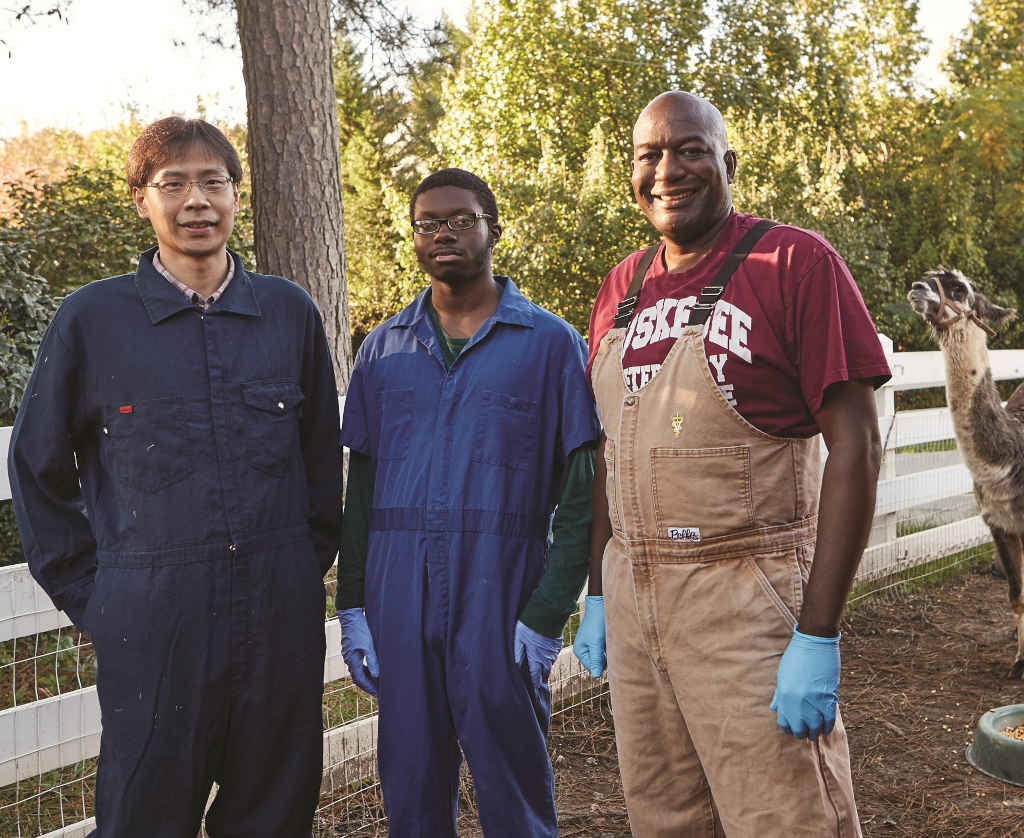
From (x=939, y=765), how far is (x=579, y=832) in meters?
1.76

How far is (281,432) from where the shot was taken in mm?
2490

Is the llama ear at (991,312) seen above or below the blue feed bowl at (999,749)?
above

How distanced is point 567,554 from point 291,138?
393cm

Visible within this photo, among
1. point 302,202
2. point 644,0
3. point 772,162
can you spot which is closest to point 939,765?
point 302,202

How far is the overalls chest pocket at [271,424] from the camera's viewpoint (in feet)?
8.01

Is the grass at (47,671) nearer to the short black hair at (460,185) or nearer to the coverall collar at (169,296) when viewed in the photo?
the coverall collar at (169,296)

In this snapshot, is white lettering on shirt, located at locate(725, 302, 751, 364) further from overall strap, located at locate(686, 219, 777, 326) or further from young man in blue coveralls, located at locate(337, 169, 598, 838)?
young man in blue coveralls, located at locate(337, 169, 598, 838)

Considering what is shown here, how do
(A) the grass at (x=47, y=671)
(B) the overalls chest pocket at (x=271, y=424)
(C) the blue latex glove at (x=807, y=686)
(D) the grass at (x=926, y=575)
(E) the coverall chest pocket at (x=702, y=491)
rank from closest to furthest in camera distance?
(C) the blue latex glove at (x=807, y=686) → (E) the coverall chest pocket at (x=702, y=491) → (B) the overalls chest pocket at (x=271, y=424) → (A) the grass at (x=47, y=671) → (D) the grass at (x=926, y=575)

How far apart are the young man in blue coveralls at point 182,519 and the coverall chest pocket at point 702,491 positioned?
97 centimetres

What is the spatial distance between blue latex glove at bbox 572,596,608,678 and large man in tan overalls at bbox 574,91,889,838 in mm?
253

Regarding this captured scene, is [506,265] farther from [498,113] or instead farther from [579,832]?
[579,832]

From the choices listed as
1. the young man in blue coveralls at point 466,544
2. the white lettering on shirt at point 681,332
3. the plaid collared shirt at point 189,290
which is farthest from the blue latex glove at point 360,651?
the white lettering on shirt at point 681,332

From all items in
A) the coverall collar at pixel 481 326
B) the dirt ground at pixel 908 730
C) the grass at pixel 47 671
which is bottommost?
the dirt ground at pixel 908 730

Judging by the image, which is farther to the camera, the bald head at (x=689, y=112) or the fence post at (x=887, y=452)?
the fence post at (x=887, y=452)
